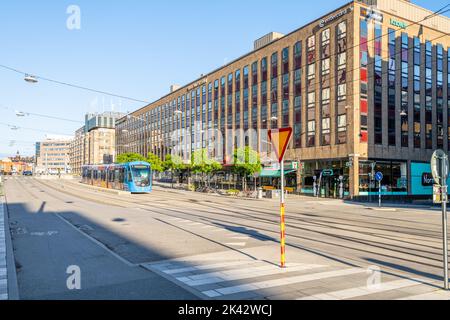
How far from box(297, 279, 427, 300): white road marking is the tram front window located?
111 ft

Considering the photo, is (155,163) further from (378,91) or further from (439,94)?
(439,94)

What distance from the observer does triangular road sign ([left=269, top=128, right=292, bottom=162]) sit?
8317 millimetres

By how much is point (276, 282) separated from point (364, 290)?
1600mm

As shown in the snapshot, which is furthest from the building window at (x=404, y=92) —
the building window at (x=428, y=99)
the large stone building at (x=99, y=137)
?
the large stone building at (x=99, y=137)

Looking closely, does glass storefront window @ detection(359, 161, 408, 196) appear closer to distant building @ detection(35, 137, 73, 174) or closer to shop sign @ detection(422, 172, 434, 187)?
shop sign @ detection(422, 172, 434, 187)

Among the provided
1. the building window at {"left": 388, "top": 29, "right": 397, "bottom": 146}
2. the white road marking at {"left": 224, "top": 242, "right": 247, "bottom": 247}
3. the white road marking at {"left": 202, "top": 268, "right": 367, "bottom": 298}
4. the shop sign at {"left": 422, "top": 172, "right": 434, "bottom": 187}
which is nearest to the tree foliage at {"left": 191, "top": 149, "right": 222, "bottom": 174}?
the building window at {"left": 388, "top": 29, "right": 397, "bottom": 146}

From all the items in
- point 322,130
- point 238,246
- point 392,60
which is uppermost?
point 392,60

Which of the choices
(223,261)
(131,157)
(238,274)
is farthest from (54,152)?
(238,274)

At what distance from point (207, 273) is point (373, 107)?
34.7 m

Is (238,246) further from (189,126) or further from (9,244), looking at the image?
(189,126)

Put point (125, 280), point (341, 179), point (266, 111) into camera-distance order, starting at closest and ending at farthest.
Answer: point (125, 280) < point (341, 179) < point (266, 111)

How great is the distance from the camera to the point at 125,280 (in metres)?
7.87
